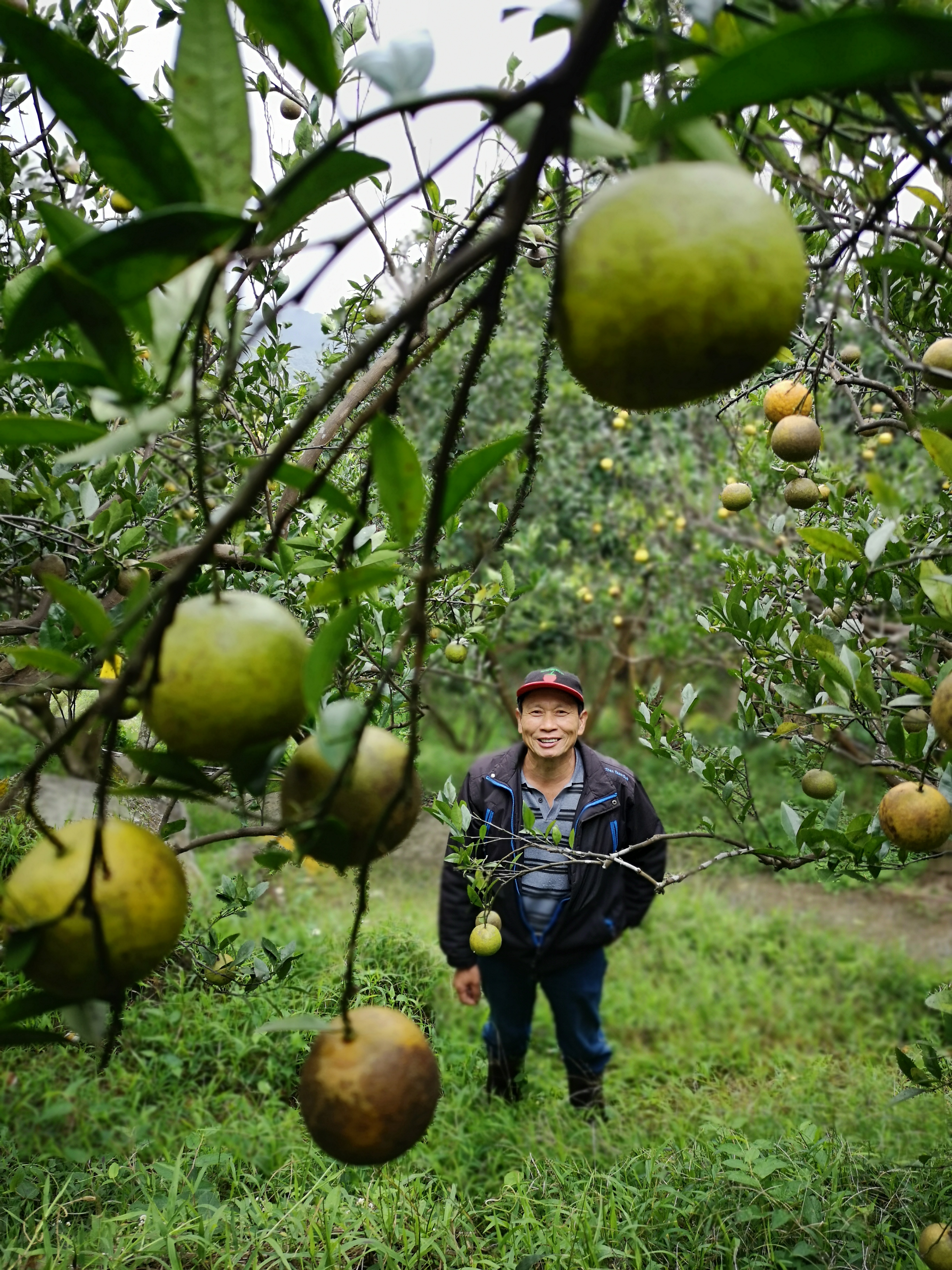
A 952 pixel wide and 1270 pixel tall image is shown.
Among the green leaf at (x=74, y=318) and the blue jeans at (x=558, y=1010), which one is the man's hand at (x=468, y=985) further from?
the green leaf at (x=74, y=318)

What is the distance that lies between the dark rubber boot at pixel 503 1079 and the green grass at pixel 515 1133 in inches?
3.0

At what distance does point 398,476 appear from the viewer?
2.21 ft

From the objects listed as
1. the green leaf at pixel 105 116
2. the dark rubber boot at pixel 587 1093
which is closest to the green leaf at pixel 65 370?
the green leaf at pixel 105 116

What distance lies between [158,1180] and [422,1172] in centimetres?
75

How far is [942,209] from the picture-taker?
3.50 feet

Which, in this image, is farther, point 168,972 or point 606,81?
point 168,972

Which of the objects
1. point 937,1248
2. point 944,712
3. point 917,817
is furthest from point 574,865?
point 944,712

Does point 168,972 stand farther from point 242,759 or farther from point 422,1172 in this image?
point 242,759

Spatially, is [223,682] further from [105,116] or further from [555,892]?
[555,892]

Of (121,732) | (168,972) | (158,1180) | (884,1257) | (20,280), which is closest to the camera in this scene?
(20,280)

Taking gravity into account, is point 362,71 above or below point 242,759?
above

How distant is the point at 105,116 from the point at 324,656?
365 millimetres

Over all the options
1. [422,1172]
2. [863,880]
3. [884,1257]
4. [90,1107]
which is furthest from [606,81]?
[90,1107]

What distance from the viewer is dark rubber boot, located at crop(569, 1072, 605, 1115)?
3.47 m
